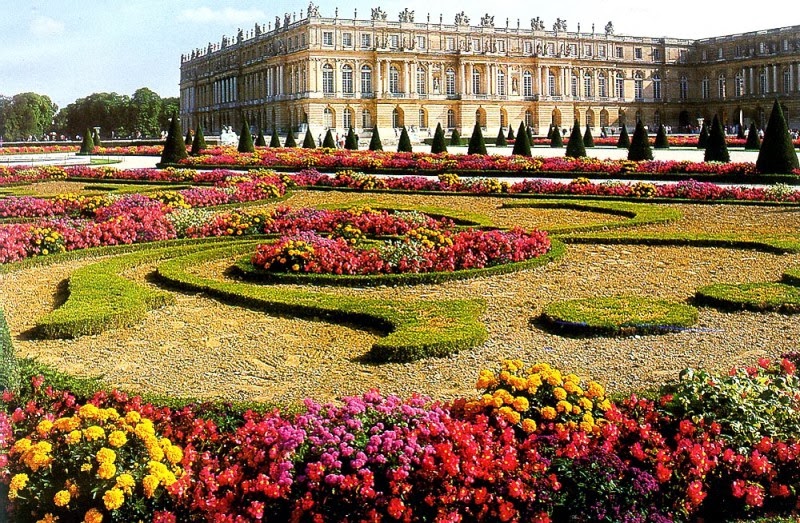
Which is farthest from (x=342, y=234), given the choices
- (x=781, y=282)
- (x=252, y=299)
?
(x=781, y=282)

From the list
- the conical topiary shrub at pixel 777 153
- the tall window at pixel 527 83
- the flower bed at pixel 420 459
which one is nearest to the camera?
the flower bed at pixel 420 459

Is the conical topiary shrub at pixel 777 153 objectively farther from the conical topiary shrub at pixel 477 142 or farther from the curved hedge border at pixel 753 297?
the curved hedge border at pixel 753 297

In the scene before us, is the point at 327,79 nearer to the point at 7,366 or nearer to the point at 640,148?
the point at 640,148

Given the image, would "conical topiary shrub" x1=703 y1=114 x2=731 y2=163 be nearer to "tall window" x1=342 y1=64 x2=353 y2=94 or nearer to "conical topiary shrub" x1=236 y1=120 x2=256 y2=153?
"conical topiary shrub" x1=236 y1=120 x2=256 y2=153

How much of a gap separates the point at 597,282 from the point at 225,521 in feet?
16.7

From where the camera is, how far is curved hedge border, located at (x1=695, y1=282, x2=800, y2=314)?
663cm

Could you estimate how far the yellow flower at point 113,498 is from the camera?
321 cm

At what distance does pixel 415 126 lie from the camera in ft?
192

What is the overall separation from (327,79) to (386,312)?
53.5 meters

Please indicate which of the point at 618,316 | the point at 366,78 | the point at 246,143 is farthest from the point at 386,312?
the point at 366,78

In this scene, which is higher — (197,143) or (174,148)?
(197,143)

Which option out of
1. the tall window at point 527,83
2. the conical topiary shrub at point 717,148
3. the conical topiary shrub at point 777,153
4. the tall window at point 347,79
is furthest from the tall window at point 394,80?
the conical topiary shrub at point 777,153

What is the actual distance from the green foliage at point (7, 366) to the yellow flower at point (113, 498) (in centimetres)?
107

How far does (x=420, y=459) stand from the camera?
3545mm
